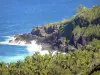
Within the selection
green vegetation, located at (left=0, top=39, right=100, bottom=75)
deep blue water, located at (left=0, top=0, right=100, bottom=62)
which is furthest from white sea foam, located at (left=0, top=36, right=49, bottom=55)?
green vegetation, located at (left=0, top=39, right=100, bottom=75)

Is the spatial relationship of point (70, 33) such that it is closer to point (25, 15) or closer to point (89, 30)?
point (89, 30)

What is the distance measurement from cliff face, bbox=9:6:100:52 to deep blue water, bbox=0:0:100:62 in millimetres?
6290

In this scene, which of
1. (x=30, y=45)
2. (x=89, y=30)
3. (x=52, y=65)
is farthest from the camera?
(x=30, y=45)

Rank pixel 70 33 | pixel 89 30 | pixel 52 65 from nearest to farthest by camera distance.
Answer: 1. pixel 52 65
2. pixel 89 30
3. pixel 70 33

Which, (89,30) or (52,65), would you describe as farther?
(89,30)

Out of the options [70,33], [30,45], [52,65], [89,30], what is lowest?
[52,65]

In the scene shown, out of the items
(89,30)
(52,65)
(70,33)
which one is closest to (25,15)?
(70,33)

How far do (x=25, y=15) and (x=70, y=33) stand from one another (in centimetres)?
4983

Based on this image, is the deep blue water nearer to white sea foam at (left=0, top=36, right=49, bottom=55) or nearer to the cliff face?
white sea foam at (left=0, top=36, right=49, bottom=55)

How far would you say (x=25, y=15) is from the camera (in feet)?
438

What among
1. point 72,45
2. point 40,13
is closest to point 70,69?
point 72,45

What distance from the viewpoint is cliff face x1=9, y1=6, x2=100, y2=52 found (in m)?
80.8

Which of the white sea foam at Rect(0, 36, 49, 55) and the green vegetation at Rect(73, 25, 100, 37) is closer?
the green vegetation at Rect(73, 25, 100, 37)

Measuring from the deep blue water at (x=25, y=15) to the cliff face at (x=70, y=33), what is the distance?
629 centimetres
